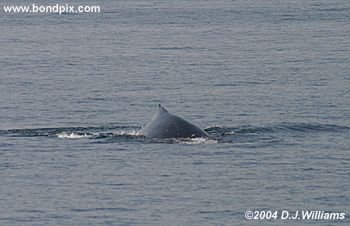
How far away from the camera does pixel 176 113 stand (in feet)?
131

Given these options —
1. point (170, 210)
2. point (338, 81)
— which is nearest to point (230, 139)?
point (170, 210)

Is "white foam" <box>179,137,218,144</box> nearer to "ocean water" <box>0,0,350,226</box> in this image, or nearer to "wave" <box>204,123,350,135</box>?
"ocean water" <box>0,0,350,226</box>

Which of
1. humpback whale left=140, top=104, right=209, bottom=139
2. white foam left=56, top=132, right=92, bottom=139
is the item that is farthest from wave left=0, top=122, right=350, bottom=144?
humpback whale left=140, top=104, right=209, bottom=139

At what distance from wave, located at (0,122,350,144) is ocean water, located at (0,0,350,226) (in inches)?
2.0

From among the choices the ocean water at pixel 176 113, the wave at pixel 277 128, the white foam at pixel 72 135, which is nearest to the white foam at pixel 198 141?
the ocean water at pixel 176 113

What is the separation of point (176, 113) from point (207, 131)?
4498mm

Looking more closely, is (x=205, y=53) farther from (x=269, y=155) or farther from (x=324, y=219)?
(x=324, y=219)

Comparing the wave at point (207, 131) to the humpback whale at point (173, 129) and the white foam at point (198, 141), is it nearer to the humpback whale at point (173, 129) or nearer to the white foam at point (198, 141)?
the white foam at point (198, 141)

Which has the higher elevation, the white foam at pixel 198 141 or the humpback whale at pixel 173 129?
the humpback whale at pixel 173 129

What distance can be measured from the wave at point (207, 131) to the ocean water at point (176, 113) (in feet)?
0.17

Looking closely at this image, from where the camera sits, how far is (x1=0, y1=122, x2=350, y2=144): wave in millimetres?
34562

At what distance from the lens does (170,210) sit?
1054 inches

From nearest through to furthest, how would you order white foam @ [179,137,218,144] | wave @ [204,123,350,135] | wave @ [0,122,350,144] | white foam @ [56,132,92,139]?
white foam @ [179,137,218,144] < wave @ [0,122,350,144] < white foam @ [56,132,92,139] < wave @ [204,123,350,135]

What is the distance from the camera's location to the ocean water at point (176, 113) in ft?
90.2
